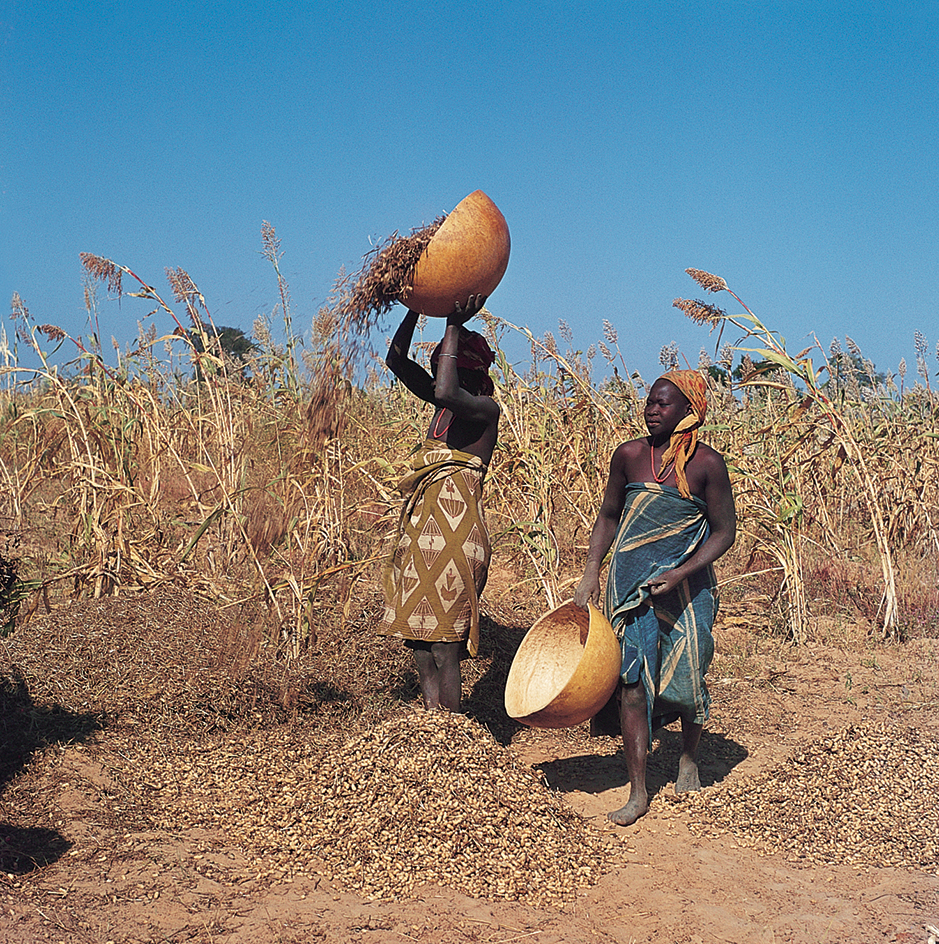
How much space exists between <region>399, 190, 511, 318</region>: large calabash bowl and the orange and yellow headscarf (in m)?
0.76

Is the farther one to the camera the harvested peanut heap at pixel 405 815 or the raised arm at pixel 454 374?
the raised arm at pixel 454 374

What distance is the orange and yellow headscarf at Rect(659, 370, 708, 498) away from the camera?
3.30 m

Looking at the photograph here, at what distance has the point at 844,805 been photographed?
329 cm

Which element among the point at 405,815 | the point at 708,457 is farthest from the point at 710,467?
the point at 405,815

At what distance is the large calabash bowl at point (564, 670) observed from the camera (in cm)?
309

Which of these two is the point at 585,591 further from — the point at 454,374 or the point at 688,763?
the point at 454,374

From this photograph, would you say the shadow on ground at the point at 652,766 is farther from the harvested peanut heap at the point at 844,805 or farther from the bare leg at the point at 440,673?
the bare leg at the point at 440,673

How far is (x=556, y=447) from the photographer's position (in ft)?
20.4

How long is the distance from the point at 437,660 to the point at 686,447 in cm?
123

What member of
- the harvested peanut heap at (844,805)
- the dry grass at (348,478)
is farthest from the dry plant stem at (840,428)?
the harvested peanut heap at (844,805)

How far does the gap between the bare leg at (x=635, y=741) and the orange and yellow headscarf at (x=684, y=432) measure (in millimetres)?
752

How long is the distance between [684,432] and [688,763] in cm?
129

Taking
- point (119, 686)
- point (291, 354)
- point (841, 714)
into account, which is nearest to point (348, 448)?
point (291, 354)

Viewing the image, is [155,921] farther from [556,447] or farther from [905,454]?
[905,454]
